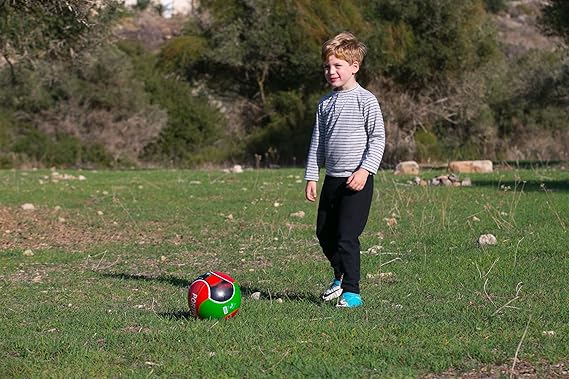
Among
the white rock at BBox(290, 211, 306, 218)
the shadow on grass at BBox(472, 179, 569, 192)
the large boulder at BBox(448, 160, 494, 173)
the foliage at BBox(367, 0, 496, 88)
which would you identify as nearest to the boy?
the white rock at BBox(290, 211, 306, 218)

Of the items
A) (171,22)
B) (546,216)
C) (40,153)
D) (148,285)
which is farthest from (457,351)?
(171,22)

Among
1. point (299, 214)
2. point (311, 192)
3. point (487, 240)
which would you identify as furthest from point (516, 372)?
point (299, 214)

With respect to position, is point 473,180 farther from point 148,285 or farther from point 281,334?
point 281,334

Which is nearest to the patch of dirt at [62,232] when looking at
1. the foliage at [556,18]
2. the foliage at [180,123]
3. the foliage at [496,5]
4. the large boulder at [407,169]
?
the large boulder at [407,169]

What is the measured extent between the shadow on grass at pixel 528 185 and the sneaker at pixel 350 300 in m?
10.0

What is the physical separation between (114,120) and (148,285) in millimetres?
31759

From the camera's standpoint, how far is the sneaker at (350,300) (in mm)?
7227

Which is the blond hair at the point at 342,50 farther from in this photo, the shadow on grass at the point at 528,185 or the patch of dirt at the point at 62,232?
the shadow on grass at the point at 528,185

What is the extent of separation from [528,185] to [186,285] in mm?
11349

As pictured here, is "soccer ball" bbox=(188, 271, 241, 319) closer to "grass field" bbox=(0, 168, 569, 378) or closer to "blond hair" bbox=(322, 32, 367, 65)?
"grass field" bbox=(0, 168, 569, 378)

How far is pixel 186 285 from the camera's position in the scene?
8695mm

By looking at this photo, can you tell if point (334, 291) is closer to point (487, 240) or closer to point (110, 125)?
point (487, 240)

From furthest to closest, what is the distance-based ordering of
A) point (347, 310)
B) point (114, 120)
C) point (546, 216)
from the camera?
1. point (114, 120)
2. point (546, 216)
3. point (347, 310)

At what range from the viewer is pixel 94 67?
38281 millimetres
